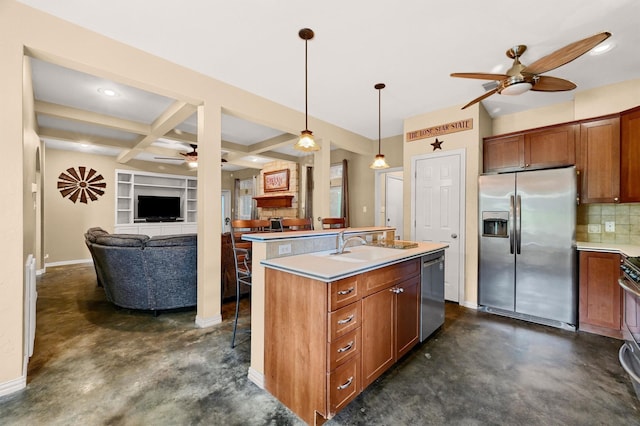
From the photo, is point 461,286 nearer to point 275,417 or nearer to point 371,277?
point 371,277

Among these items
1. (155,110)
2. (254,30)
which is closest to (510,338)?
(254,30)

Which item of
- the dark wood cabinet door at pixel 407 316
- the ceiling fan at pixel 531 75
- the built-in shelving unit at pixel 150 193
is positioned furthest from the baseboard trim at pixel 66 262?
the ceiling fan at pixel 531 75

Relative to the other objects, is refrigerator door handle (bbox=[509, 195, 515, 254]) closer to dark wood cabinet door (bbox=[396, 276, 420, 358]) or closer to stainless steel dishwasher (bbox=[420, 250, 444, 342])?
stainless steel dishwasher (bbox=[420, 250, 444, 342])

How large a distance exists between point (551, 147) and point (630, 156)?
0.70 metres

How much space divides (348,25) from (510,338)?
11.3ft

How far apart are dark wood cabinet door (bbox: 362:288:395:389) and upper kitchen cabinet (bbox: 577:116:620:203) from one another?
2.97 meters

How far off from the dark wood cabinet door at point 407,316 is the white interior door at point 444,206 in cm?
178

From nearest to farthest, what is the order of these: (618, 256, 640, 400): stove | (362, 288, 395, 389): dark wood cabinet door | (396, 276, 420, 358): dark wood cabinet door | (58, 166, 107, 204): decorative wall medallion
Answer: (362, 288, 395, 389): dark wood cabinet door → (618, 256, 640, 400): stove → (396, 276, 420, 358): dark wood cabinet door → (58, 166, 107, 204): decorative wall medallion

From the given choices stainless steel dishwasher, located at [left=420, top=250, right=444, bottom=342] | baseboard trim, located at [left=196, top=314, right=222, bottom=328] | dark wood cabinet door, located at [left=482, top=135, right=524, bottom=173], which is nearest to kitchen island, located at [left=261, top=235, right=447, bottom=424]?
stainless steel dishwasher, located at [left=420, top=250, right=444, bottom=342]

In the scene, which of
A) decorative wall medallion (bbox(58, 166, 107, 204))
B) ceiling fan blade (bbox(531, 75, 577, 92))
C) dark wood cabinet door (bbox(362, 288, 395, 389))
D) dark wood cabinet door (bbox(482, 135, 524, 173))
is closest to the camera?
dark wood cabinet door (bbox(362, 288, 395, 389))

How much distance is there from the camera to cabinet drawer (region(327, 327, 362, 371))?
5.14ft

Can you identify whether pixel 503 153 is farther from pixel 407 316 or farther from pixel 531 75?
pixel 407 316

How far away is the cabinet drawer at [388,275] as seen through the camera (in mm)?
1855

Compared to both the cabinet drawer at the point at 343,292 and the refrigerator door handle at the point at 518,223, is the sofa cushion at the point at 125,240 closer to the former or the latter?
the cabinet drawer at the point at 343,292
